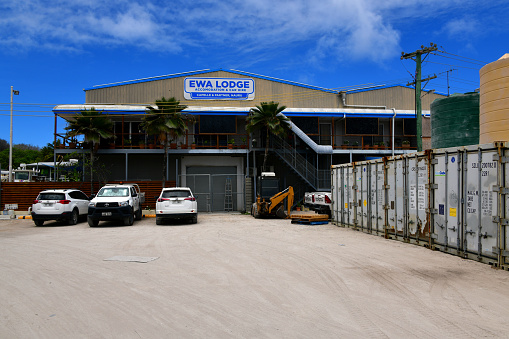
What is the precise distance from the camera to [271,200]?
832 inches

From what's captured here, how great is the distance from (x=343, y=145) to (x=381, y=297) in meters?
22.5

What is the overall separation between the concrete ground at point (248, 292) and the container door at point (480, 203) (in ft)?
1.50

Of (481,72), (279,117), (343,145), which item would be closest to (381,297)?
(481,72)

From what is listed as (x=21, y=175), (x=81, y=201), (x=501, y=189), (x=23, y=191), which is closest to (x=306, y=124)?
(x=81, y=201)

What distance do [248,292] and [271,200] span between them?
14675 mm

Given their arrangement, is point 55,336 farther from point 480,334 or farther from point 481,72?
point 481,72

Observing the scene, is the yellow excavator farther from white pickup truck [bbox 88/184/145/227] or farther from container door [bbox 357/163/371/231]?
white pickup truck [bbox 88/184/145/227]

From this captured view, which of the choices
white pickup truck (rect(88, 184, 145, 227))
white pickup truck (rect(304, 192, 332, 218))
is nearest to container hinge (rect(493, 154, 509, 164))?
white pickup truck (rect(304, 192, 332, 218))

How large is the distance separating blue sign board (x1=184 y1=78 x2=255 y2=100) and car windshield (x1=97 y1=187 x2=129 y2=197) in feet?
44.9

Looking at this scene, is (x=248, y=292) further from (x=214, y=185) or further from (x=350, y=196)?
(x=214, y=185)

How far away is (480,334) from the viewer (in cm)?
463

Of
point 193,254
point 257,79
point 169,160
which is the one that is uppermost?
point 257,79

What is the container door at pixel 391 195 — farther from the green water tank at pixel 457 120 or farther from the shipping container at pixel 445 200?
the green water tank at pixel 457 120

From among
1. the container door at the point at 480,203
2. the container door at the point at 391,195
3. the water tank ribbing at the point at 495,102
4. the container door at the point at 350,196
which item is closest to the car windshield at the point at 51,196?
the container door at the point at 350,196
